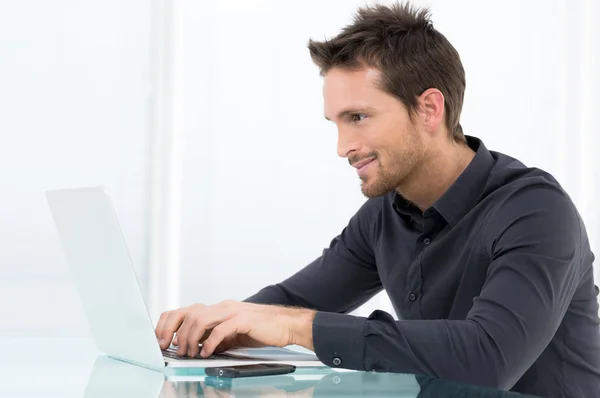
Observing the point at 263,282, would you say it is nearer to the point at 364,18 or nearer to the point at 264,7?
the point at 264,7

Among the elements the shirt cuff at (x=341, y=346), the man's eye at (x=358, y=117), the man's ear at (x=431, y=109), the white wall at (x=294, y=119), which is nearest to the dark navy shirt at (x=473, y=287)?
the shirt cuff at (x=341, y=346)

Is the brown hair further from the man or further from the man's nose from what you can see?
the man's nose

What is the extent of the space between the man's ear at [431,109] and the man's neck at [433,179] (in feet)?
0.20

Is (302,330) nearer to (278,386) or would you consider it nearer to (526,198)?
(278,386)

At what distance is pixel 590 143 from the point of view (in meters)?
4.54

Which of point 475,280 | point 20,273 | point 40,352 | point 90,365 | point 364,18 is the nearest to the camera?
point 90,365

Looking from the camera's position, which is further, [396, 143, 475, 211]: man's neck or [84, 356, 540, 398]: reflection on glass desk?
[396, 143, 475, 211]: man's neck

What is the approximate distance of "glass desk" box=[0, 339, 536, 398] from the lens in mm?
1047

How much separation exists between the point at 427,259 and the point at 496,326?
39cm

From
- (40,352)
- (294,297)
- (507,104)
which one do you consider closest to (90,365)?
(40,352)

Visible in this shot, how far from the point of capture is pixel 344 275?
1997 mm

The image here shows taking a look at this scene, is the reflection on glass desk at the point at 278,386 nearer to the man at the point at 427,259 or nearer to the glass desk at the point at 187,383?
the glass desk at the point at 187,383

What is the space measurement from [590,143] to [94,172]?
259 cm

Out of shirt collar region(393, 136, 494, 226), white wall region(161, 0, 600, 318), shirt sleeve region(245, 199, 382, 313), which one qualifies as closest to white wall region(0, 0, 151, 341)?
white wall region(161, 0, 600, 318)
